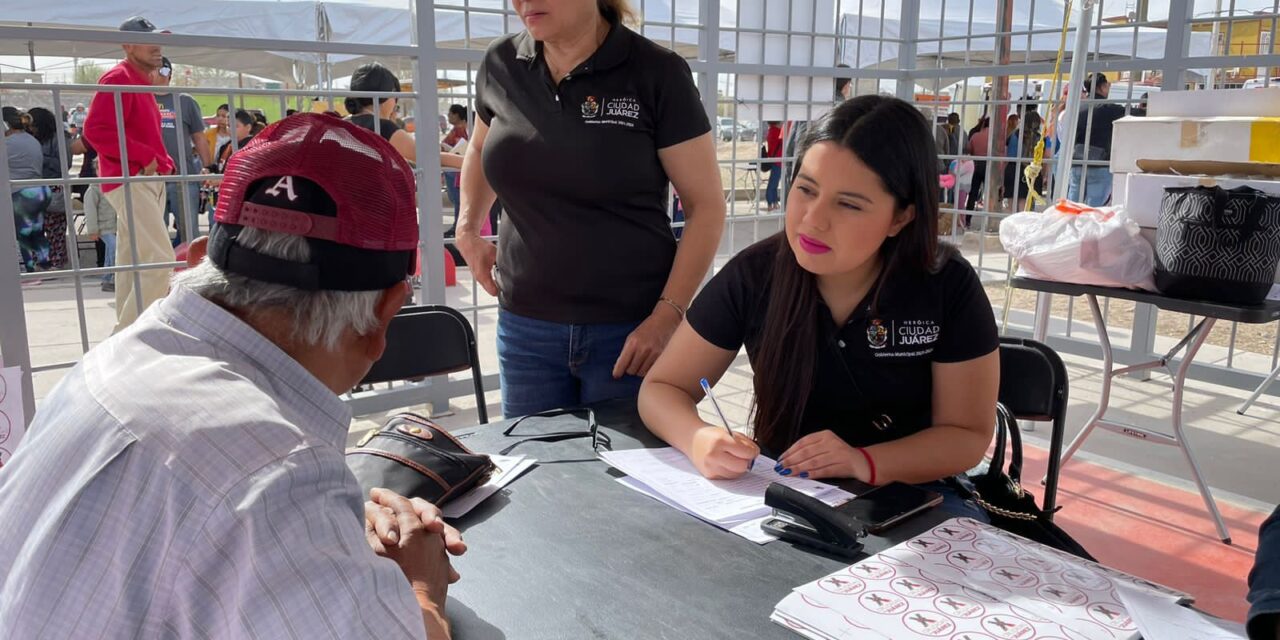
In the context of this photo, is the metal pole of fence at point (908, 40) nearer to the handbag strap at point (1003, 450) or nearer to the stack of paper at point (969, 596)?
the handbag strap at point (1003, 450)

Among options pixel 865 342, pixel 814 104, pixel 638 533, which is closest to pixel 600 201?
pixel 865 342

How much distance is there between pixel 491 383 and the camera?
14.5 ft

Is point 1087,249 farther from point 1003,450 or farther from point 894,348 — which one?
point 894,348

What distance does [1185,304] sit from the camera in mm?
2924

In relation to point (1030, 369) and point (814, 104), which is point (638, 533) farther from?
point (814, 104)

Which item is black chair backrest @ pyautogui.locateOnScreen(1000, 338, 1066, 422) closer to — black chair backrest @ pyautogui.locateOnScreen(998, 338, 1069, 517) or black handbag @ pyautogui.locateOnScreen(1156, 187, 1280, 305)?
black chair backrest @ pyautogui.locateOnScreen(998, 338, 1069, 517)

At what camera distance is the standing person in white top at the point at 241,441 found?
27.0 inches

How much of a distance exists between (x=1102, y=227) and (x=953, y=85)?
8.01 feet

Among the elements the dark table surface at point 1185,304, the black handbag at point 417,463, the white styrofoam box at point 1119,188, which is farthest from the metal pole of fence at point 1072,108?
the black handbag at point 417,463

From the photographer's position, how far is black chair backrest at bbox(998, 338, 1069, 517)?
1964 mm

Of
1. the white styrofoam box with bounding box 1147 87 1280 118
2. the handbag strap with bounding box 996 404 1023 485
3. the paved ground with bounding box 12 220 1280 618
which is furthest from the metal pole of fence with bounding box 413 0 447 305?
the white styrofoam box with bounding box 1147 87 1280 118

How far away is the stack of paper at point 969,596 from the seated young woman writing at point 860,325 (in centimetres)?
40

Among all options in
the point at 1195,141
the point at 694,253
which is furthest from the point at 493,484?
the point at 1195,141

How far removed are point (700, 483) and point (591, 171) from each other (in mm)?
810
